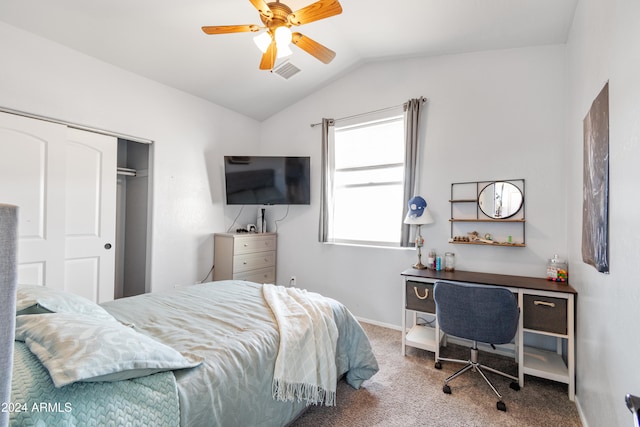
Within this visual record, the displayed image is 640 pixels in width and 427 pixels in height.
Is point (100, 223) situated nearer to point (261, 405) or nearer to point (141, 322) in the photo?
point (141, 322)

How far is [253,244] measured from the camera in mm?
3955

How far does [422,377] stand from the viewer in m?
2.32

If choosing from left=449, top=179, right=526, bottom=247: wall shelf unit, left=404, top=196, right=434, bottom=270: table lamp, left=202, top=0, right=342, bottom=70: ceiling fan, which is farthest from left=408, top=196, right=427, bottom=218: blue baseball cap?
left=202, top=0, right=342, bottom=70: ceiling fan

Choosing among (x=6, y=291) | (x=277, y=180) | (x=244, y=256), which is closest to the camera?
(x=6, y=291)

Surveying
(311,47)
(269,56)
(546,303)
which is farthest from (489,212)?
(269,56)

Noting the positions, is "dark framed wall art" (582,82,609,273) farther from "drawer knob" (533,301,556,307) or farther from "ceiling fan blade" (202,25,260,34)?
"ceiling fan blade" (202,25,260,34)

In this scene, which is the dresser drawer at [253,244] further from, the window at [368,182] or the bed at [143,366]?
the bed at [143,366]

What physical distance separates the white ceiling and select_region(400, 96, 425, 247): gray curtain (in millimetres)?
580

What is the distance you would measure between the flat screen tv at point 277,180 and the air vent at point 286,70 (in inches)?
39.4

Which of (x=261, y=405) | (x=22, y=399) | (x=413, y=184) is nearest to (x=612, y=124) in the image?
(x=413, y=184)

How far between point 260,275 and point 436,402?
2655 mm

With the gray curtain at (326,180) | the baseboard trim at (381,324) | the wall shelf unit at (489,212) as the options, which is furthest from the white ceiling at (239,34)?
the baseboard trim at (381,324)

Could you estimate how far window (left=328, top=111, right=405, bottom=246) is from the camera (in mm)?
3463

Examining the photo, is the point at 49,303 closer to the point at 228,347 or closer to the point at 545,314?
the point at 228,347
